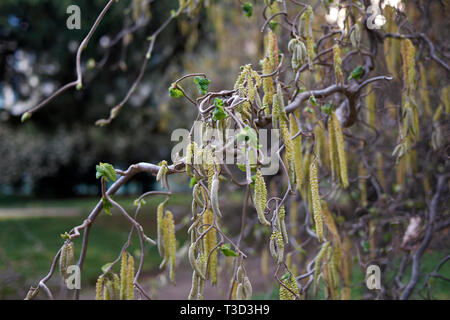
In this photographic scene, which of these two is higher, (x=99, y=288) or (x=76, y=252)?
(x=99, y=288)

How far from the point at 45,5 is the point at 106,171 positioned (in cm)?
493

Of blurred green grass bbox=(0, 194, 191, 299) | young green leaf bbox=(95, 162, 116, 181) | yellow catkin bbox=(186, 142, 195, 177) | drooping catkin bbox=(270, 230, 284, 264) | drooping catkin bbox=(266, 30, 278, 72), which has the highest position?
drooping catkin bbox=(266, 30, 278, 72)

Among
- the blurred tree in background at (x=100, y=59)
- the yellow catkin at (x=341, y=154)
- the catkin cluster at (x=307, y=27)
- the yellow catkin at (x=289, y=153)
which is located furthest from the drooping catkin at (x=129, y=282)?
the blurred tree in background at (x=100, y=59)

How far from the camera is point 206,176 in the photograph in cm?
119

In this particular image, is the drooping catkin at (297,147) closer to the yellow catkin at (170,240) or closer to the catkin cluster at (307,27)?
the catkin cluster at (307,27)

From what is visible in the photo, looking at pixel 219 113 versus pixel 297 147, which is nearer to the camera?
pixel 219 113

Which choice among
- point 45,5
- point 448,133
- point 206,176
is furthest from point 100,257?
point 206,176

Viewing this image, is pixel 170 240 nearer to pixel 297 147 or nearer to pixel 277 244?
pixel 277 244

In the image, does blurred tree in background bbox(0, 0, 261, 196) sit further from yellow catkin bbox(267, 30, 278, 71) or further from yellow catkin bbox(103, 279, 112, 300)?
yellow catkin bbox(103, 279, 112, 300)

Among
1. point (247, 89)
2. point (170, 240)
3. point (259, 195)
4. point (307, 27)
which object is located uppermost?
point (307, 27)

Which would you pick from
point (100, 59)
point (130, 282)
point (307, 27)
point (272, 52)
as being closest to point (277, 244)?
point (130, 282)

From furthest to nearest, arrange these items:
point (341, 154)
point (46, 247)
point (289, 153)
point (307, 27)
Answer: point (46, 247) < point (307, 27) < point (341, 154) < point (289, 153)

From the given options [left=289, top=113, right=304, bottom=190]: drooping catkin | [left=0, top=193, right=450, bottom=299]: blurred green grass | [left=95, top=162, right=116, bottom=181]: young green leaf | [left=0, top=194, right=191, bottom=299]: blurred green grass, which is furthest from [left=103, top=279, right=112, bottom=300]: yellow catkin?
[left=0, top=194, right=191, bottom=299]: blurred green grass
